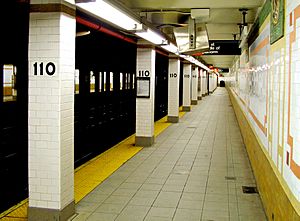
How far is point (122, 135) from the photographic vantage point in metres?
11.0

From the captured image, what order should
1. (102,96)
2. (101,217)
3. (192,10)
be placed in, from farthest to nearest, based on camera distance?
(102,96)
(192,10)
(101,217)

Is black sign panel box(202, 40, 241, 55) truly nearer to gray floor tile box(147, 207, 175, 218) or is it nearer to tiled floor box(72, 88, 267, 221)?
tiled floor box(72, 88, 267, 221)

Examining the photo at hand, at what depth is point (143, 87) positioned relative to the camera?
395 inches

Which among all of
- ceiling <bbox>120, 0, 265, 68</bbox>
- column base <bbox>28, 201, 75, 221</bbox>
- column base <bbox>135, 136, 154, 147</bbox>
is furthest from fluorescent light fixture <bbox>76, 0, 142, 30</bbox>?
column base <bbox>135, 136, 154, 147</bbox>

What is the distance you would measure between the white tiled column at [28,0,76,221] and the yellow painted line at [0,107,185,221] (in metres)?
0.43

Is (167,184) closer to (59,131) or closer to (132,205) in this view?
(132,205)

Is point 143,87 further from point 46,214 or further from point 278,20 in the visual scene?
point 278,20

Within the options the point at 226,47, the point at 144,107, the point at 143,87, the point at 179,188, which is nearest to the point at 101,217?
the point at 179,188

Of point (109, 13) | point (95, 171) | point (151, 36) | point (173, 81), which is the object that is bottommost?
point (95, 171)

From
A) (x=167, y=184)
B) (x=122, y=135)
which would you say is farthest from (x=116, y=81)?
(x=167, y=184)

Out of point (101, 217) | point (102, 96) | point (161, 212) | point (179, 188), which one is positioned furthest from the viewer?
point (102, 96)

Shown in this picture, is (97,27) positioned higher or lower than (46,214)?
higher

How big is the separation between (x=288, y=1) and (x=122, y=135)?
8.17m

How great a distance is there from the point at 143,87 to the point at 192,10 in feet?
10.7
